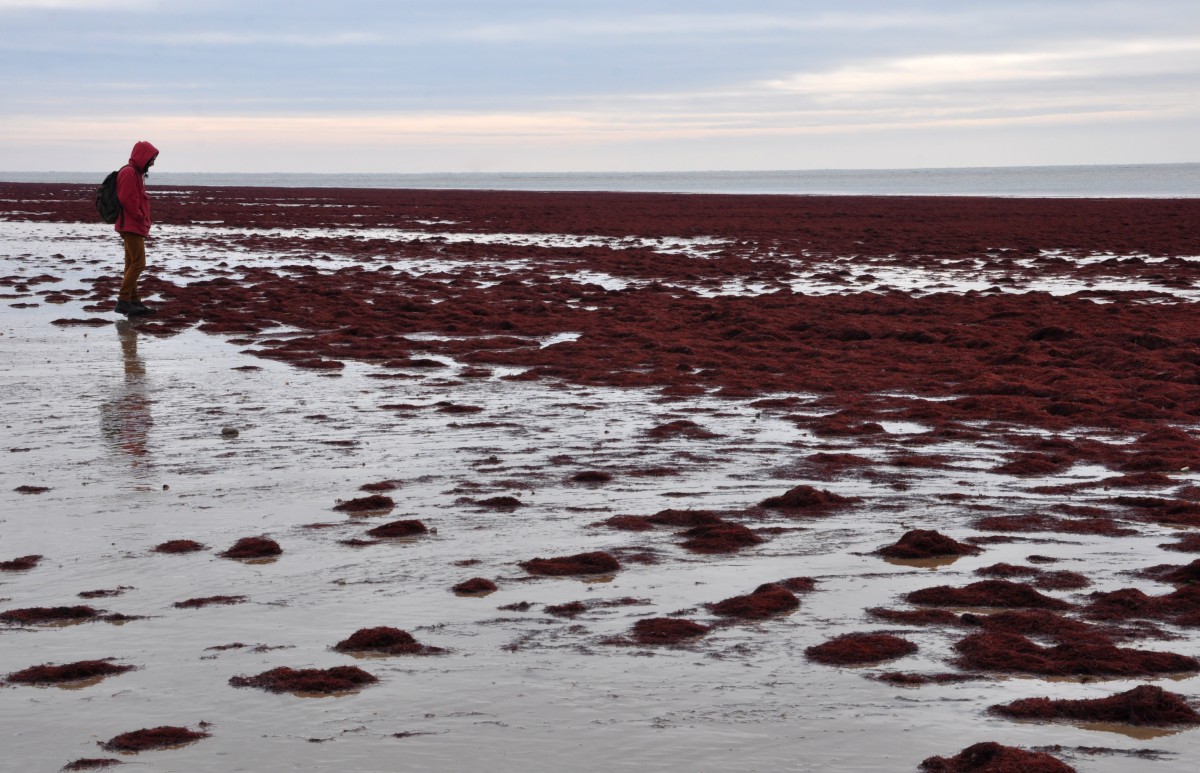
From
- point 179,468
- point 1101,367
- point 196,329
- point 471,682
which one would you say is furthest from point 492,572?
point 196,329

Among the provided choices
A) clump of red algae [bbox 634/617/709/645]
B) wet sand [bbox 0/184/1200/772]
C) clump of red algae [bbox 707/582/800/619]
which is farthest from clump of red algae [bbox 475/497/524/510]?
clump of red algae [bbox 634/617/709/645]

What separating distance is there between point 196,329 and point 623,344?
5.93 m

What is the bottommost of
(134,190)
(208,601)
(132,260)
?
(208,601)

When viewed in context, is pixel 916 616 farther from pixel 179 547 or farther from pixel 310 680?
pixel 179 547

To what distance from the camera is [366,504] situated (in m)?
7.95

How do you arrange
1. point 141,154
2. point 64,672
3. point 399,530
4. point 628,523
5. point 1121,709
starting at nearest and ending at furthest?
point 1121,709
point 64,672
point 399,530
point 628,523
point 141,154

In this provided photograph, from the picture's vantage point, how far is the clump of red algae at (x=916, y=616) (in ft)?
19.0

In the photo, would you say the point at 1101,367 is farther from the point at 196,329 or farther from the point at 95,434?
the point at 196,329

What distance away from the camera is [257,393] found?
12.5 meters

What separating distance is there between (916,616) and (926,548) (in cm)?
108

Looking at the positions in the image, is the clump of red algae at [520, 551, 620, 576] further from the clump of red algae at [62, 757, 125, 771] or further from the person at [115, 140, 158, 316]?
the person at [115, 140, 158, 316]

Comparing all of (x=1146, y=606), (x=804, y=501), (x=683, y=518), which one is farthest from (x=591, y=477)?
(x=1146, y=606)

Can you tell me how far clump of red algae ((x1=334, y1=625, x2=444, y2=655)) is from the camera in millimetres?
5395

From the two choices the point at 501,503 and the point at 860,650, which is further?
the point at 501,503
